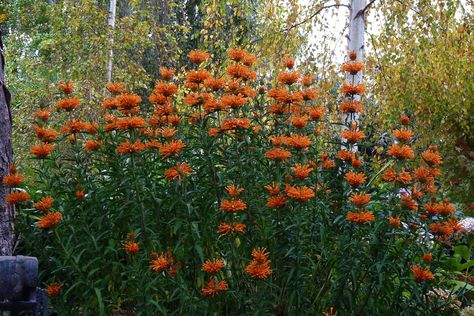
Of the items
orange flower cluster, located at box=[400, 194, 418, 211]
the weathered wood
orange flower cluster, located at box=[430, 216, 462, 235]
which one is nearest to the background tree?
orange flower cluster, located at box=[430, 216, 462, 235]

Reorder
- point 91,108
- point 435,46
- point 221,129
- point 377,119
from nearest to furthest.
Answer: point 221,129
point 435,46
point 377,119
point 91,108

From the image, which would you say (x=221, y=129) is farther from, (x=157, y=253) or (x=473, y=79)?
(x=473, y=79)

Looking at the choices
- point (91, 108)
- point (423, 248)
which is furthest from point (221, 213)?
point (91, 108)

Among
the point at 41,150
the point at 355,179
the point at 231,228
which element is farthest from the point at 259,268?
the point at 41,150

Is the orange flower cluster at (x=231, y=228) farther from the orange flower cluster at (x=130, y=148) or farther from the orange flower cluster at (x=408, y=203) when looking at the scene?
the orange flower cluster at (x=408, y=203)

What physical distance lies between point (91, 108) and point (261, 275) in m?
6.66

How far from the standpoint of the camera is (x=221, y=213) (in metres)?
2.64

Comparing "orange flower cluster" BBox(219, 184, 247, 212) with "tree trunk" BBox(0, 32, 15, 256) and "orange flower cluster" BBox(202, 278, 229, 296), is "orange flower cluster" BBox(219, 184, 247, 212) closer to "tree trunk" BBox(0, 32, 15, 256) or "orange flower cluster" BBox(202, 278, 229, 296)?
"orange flower cluster" BBox(202, 278, 229, 296)

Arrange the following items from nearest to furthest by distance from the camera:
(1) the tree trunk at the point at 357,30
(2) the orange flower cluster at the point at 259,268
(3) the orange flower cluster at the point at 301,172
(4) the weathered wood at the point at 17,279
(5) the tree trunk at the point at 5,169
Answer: (4) the weathered wood at the point at 17,279, (2) the orange flower cluster at the point at 259,268, (3) the orange flower cluster at the point at 301,172, (5) the tree trunk at the point at 5,169, (1) the tree trunk at the point at 357,30

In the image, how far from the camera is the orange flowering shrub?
2549 millimetres

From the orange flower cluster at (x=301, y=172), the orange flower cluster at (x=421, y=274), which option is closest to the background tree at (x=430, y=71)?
the orange flower cluster at (x=421, y=274)

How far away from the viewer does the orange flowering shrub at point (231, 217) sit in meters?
2.55

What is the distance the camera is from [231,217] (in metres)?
2.50

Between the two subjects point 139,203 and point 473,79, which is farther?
point 473,79
